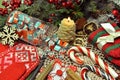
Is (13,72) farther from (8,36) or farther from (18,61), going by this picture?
(8,36)

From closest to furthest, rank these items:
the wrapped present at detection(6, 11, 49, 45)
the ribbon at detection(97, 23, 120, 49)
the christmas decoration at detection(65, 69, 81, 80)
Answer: the christmas decoration at detection(65, 69, 81, 80) < the ribbon at detection(97, 23, 120, 49) < the wrapped present at detection(6, 11, 49, 45)

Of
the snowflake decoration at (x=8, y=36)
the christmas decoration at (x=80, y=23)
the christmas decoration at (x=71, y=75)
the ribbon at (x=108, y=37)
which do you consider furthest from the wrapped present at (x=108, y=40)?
the snowflake decoration at (x=8, y=36)

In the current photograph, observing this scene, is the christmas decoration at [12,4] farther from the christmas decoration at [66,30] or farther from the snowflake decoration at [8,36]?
the christmas decoration at [66,30]

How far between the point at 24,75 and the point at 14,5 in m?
0.53

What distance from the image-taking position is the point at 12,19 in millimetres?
1752

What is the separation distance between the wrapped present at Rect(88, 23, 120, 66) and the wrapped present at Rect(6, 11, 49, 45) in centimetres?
30

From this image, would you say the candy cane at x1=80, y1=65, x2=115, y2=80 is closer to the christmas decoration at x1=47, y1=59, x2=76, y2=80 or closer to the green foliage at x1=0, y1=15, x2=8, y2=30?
the christmas decoration at x1=47, y1=59, x2=76, y2=80

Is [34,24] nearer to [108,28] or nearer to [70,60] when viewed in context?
[70,60]

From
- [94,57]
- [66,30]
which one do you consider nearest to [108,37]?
[94,57]

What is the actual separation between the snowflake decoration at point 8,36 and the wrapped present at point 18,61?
0.05 m

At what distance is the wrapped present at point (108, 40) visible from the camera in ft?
5.12

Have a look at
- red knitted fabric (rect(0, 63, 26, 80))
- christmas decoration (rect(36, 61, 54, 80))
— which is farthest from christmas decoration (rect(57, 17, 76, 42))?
red knitted fabric (rect(0, 63, 26, 80))

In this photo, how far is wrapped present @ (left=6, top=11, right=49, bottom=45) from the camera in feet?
5.64

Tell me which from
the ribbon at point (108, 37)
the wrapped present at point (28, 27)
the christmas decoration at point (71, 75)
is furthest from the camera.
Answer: the wrapped present at point (28, 27)
